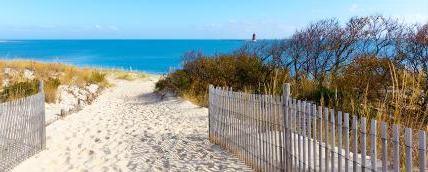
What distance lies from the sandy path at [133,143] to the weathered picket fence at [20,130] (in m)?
0.18

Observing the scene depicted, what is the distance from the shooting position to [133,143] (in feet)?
33.5

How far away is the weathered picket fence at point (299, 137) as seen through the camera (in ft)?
14.3

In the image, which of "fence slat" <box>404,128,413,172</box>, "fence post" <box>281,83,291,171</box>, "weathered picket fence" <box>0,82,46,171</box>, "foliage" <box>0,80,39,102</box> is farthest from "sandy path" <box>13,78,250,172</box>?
"fence slat" <box>404,128,413,172</box>

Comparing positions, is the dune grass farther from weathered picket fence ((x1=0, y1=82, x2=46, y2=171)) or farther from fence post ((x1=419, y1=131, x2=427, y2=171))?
fence post ((x1=419, y1=131, x2=427, y2=171))

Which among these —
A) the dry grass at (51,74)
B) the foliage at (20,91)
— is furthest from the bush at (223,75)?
the dry grass at (51,74)

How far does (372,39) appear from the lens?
17.5 metres

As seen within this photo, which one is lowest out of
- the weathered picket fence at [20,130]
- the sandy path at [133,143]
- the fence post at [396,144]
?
the sandy path at [133,143]

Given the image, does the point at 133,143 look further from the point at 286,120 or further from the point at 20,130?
the point at 286,120

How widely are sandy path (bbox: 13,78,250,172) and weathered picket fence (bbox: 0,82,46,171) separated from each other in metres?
0.18

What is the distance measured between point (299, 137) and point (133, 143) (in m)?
4.96

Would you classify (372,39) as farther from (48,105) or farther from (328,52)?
(48,105)

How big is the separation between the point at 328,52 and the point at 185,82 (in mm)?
4742

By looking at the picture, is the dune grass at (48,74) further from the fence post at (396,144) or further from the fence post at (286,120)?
the fence post at (396,144)

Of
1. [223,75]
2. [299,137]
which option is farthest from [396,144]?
[223,75]
